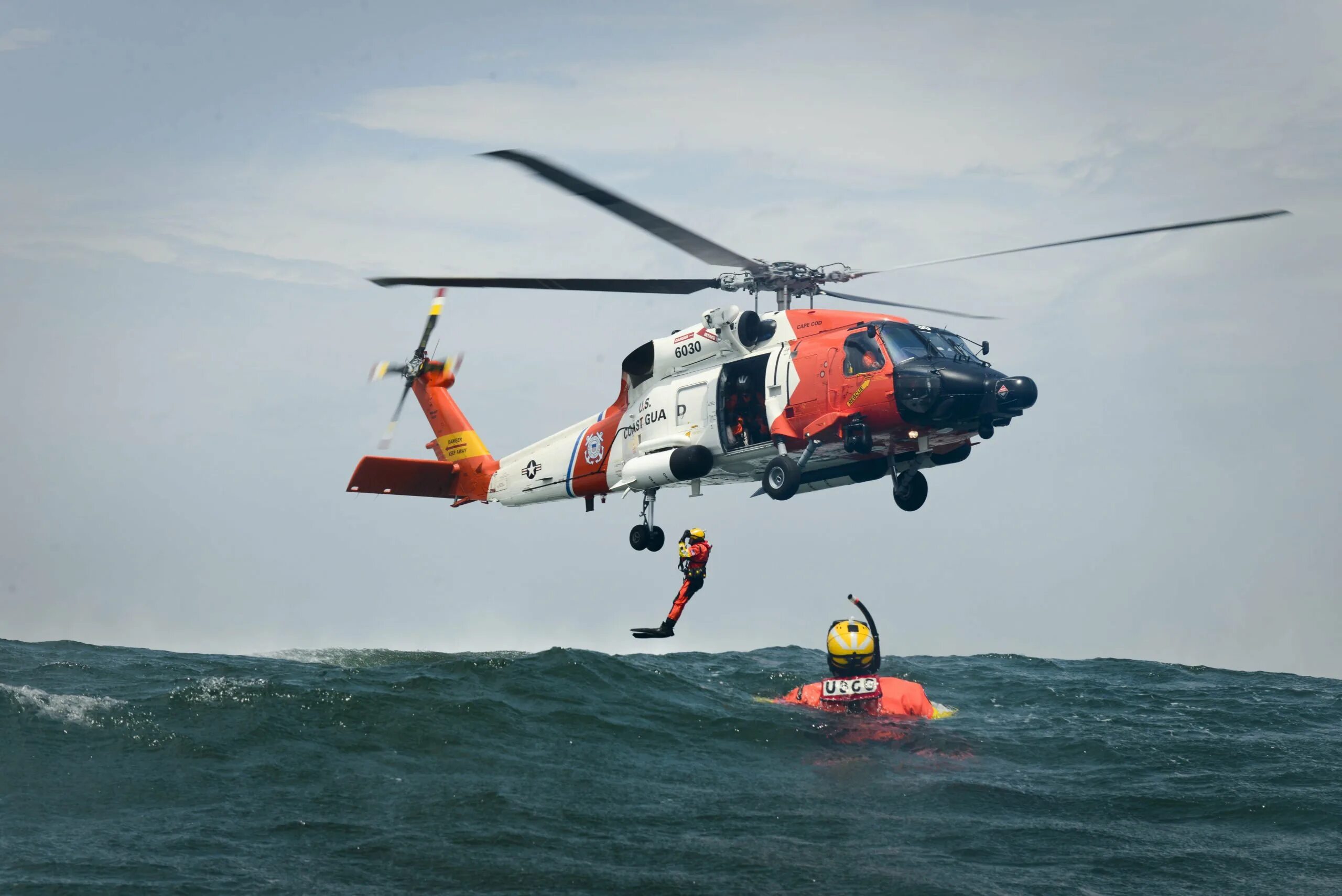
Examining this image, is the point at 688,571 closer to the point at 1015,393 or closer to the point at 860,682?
the point at 860,682

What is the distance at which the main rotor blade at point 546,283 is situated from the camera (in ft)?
52.0

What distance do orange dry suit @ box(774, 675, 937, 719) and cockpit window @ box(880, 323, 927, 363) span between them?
4188mm

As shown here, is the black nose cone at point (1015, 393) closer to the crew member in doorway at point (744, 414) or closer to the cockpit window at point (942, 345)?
the cockpit window at point (942, 345)

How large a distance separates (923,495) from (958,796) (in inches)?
183

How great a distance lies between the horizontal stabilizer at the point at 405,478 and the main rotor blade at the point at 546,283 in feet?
16.7

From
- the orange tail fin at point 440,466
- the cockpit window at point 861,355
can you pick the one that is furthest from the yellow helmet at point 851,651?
the orange tail fin at point 440,466

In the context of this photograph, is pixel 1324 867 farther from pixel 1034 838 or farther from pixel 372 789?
pixel 372 789

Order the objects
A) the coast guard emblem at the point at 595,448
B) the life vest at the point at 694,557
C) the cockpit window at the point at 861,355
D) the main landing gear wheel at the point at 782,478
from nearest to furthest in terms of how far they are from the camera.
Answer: the cockpit window at the point at 861,355, the main landing gear wheel at the point at 782,478, the life vest at the point at 694,557, the coast guard emblem at the point at 595,448

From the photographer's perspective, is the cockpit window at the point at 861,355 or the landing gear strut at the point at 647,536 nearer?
the cockpit window at the point at 861,355

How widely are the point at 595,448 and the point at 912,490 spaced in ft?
17.8

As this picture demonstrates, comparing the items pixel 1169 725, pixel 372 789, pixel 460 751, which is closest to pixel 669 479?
pixel 460 751

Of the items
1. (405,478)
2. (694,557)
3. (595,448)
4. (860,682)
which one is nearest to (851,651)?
(860,682)

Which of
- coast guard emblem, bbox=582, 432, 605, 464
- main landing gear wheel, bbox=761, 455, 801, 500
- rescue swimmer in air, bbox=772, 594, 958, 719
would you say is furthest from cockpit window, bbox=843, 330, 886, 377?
coast guard emblem, bbox=582, 432, 605, 464

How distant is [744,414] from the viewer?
1662 cm
